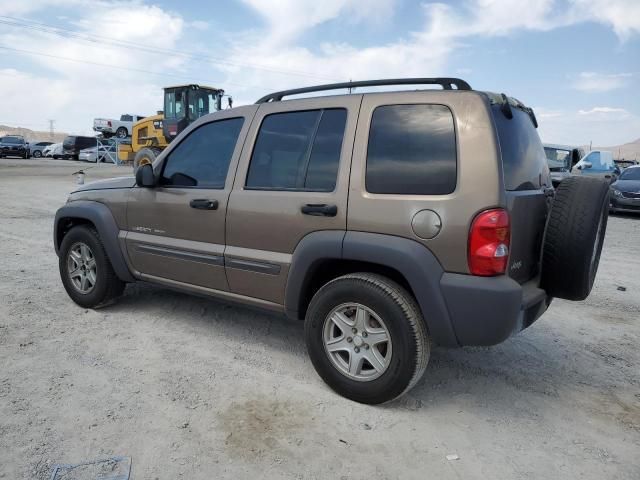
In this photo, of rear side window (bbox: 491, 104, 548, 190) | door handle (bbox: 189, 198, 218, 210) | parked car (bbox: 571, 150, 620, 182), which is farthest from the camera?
parked car (bbox: 571, 150, 620, 182)

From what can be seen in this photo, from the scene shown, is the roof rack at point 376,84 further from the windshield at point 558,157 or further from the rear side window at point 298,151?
the windshield at point 558,157

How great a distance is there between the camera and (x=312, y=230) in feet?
10.3

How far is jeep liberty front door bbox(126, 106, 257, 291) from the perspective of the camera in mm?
3668

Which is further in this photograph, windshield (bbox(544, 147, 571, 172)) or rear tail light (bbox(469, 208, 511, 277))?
windshield (bbox(544, 147, 571, 172))

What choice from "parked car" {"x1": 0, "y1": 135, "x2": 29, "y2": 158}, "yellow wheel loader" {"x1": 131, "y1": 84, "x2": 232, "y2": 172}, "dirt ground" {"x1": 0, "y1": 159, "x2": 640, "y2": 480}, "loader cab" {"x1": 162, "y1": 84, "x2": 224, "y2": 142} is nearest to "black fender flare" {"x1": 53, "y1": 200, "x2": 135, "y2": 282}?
"dirt ground" {"x1": 0, "y1": 159, "x2": 640, "y2": 480}

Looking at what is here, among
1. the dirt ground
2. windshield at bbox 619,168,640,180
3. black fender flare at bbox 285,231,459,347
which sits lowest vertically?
the dirt ground

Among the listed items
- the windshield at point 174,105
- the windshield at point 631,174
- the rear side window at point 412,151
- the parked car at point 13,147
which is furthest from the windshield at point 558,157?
the parked car at point 13,147

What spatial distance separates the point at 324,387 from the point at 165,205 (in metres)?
1.92

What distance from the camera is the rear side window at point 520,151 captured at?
2828 millimetres

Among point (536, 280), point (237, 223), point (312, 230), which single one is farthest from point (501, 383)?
point (237, 223)

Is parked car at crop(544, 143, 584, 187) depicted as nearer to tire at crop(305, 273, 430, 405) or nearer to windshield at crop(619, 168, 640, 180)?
windshield at crop(619, 168, 640, 180)

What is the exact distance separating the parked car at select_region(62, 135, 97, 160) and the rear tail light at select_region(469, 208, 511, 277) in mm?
36736

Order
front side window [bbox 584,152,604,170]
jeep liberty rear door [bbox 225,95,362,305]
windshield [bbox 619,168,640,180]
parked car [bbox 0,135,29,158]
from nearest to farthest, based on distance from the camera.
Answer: jeep liberty rear door [bbox 225,95,362,305] < windshield [bbox 619,168,640,180] < front side window [bbox 584,152,604,170] < parked car [bbox 0,135,29,158]

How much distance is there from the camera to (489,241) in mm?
2605
